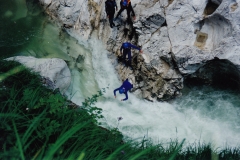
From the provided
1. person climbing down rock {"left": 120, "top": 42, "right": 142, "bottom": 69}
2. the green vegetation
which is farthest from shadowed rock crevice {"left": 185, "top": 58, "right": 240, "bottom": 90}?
the green vegetation

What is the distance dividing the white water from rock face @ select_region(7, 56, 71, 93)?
550 mm

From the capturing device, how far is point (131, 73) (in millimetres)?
9844

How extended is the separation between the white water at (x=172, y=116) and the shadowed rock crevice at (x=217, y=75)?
451 mm

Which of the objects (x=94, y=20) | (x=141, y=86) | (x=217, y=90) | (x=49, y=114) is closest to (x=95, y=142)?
(x=49, y=114)

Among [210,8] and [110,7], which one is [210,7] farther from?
[110,7]

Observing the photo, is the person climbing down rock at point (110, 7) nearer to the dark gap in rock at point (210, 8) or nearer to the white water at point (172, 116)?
the white water at point (172, 116)

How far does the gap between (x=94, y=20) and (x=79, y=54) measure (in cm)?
157

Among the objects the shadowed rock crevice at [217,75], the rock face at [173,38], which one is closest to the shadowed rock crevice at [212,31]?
the rock face at [173,38]

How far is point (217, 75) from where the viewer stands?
30.1 feet

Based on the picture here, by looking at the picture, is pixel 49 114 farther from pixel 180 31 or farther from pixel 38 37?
pixel 38 37

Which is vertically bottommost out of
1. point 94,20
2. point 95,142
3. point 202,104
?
point 95,142

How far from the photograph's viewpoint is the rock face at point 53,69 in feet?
26.8

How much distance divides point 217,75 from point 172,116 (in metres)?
2.12

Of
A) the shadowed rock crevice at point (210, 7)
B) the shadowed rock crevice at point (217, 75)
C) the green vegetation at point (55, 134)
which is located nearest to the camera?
the green vegetation at point (55, 134)
